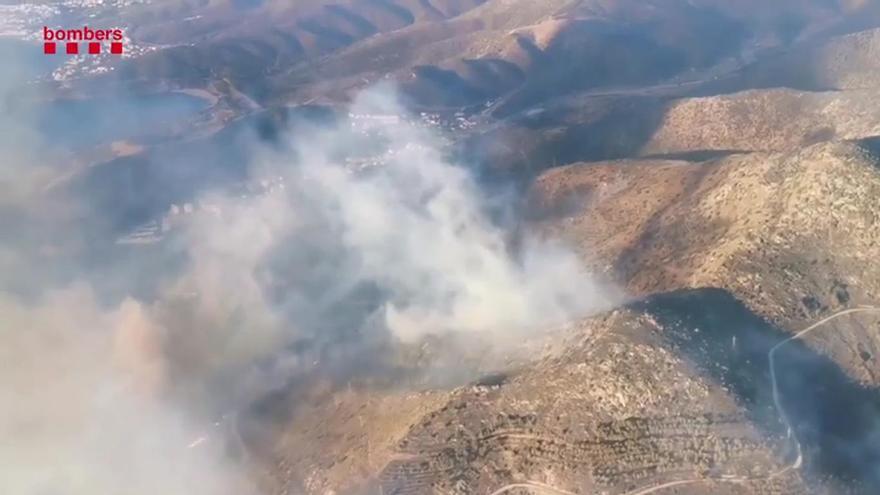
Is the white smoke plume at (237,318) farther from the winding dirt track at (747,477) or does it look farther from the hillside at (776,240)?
the winding dirt track at (747,477)

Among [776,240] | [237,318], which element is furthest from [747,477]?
[237,318]

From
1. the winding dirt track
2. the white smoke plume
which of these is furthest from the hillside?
the white smoke plume

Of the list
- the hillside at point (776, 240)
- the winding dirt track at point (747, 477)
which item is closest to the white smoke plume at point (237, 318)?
the hillside at point (776, 240)

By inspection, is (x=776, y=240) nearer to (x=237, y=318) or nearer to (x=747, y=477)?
(x=747, y=477)

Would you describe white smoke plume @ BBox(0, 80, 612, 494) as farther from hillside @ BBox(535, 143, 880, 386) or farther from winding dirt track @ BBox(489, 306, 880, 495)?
winding dirt track @ BBox(489, 306, 880, 495)

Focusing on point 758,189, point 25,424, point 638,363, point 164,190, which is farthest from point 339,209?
point 638,363

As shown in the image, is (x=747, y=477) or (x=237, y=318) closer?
(x=747, y=477)

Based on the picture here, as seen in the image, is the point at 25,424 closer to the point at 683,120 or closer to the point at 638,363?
the point at 638,363

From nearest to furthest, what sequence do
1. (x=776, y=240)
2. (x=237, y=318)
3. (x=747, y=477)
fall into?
(x=747, y=477) < (x=776, y=240) < (x=237, y=318)
